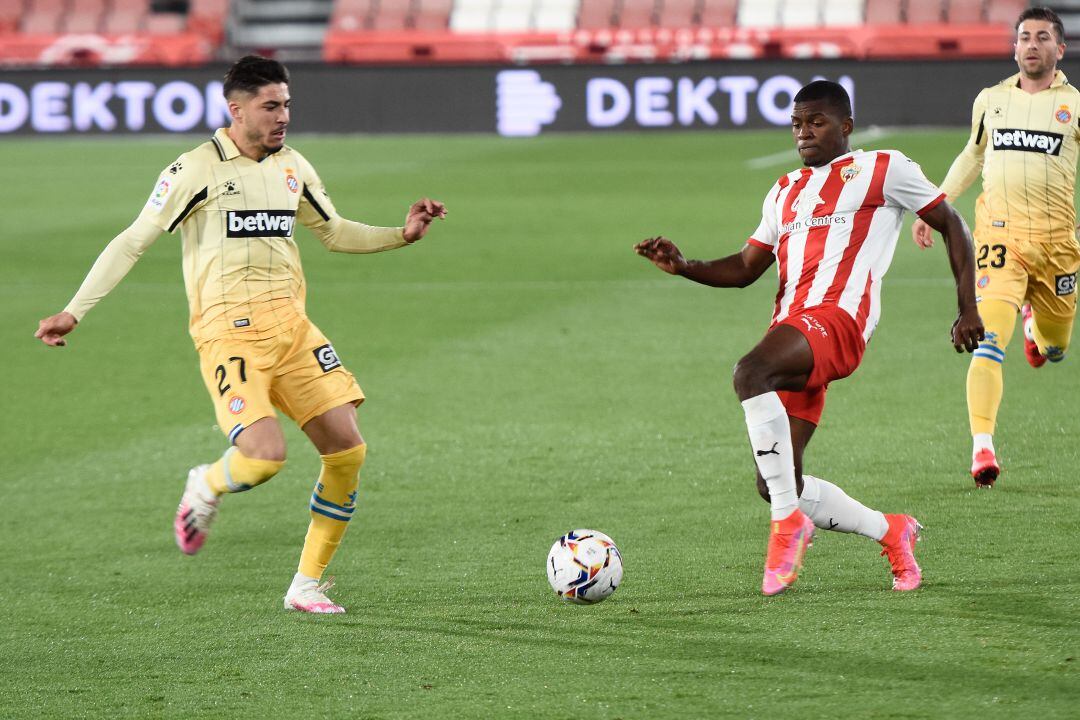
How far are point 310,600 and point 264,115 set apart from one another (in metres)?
1.64

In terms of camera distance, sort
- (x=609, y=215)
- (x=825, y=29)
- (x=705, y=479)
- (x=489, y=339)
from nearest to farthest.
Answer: (x=705, y=479) → (x=489, y=339) → (x=609, y=215) → (x=825, y=29)

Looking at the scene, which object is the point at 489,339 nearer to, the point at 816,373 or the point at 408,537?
the point at 408,537

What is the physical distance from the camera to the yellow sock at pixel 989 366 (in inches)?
277

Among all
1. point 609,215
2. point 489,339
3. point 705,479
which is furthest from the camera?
point 609,215

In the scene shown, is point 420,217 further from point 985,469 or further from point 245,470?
point 985,469

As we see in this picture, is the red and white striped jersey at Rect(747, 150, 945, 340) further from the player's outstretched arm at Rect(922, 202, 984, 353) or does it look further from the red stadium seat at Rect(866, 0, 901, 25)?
the red stadium seat at Rect(866, 0, 901, 25)

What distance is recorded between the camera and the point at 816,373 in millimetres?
5242

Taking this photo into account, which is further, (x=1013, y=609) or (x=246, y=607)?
(x=246, y=607)

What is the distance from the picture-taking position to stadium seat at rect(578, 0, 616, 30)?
30.4 metres

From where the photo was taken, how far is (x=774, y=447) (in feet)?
17.2

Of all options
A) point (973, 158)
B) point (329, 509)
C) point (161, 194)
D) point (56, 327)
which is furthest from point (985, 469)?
point (56, 327)

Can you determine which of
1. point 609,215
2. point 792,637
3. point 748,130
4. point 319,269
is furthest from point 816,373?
point 748,130

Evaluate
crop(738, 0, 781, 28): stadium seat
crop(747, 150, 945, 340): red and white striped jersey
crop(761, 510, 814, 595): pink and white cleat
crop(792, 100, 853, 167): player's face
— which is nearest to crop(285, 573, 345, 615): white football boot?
crop(761, 510, 814, 595): pink and white cleat

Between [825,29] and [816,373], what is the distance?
24.4 meters
